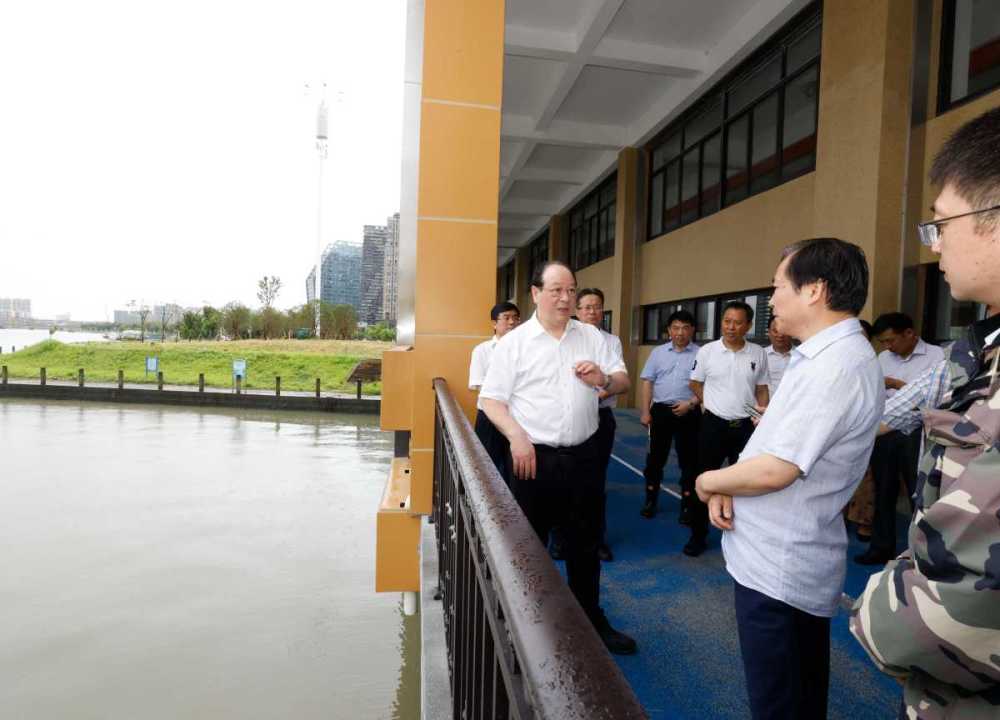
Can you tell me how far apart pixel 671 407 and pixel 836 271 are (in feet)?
10.9

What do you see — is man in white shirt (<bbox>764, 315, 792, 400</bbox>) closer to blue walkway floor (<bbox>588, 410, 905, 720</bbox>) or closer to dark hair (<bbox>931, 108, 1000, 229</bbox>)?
blue walkway floor (<bbox>588, 410, 905, 720</bbox>)

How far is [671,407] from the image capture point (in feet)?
15.5

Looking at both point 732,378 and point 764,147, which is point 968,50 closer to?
point 764,147

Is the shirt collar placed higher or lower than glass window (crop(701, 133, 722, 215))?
lower

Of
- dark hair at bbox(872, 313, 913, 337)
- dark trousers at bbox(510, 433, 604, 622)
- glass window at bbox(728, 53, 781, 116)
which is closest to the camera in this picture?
dark trousers at bbox(510, 433, 604, 622)

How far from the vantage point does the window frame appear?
714 cm

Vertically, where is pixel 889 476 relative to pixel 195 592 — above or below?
above

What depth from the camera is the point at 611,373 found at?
112 inches

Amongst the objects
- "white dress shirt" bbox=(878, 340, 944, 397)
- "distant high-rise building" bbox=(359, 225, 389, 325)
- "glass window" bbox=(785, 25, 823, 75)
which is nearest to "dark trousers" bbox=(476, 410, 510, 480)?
"white dress shirt" bbox=(878, 340, 944, 397)

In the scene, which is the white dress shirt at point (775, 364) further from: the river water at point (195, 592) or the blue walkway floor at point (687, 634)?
the river water at point (195, 592)

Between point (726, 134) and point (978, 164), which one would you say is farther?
point (726, 134)

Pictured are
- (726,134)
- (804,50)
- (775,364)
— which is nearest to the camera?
(775,364)

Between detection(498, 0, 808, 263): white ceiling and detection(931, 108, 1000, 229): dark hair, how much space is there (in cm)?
735

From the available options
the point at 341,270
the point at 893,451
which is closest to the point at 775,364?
the point at 893,451
